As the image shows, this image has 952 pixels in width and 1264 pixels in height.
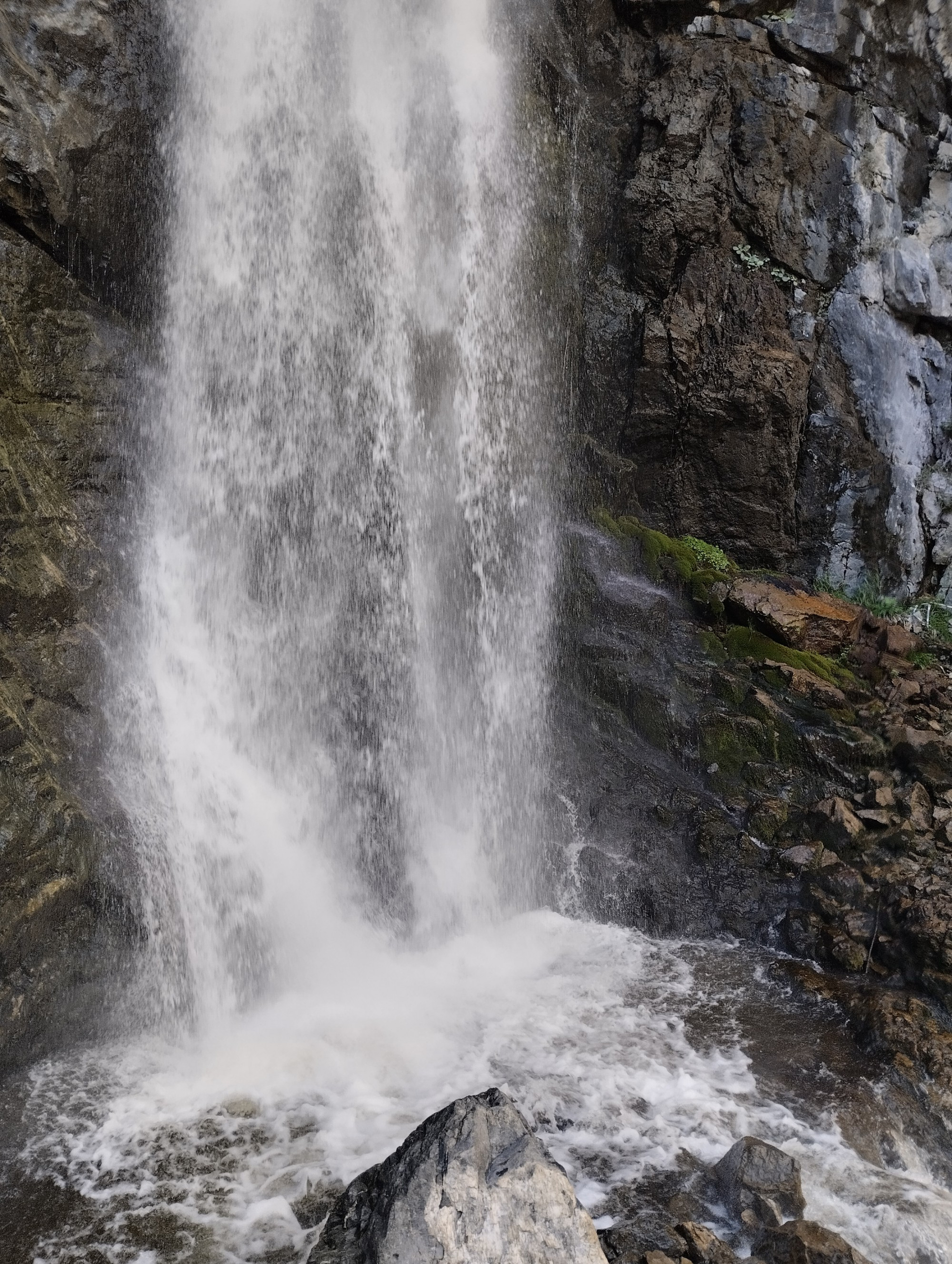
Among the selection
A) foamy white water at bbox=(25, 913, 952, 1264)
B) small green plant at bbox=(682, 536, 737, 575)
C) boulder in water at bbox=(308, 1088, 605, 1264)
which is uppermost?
small green plant at bbox=(682, 536, 737, 575)

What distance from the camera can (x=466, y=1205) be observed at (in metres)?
4.03

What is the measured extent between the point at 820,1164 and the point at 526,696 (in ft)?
16.9

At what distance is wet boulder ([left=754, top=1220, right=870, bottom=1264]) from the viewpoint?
426cm

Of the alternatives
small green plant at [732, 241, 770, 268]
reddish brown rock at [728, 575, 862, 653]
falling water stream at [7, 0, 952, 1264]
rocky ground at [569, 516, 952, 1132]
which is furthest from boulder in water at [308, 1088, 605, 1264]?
small green plant at [732, 241, 770, 268]

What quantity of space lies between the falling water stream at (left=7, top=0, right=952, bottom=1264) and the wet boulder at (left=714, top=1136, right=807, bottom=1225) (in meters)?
0.24

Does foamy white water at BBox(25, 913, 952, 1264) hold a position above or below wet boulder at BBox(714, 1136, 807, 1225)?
below

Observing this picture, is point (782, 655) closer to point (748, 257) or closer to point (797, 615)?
point (797, 615)

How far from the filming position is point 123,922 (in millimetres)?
6758

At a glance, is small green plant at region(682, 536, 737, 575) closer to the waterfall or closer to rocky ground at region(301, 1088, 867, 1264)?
the waterfall

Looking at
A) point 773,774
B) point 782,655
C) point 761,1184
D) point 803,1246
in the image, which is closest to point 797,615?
point 782,655

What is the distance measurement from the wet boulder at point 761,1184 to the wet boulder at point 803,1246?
103 millimetres

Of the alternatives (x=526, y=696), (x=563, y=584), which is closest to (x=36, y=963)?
(x=526, y=696)

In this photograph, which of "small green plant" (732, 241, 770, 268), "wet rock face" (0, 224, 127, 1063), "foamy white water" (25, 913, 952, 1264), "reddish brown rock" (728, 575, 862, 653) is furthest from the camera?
"small green plant" (732, 241, 770, 268)

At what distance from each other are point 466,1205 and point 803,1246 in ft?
5.29
